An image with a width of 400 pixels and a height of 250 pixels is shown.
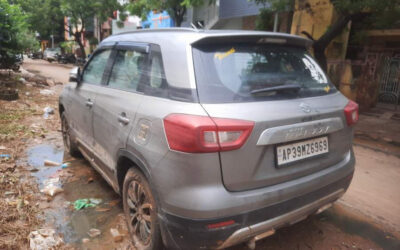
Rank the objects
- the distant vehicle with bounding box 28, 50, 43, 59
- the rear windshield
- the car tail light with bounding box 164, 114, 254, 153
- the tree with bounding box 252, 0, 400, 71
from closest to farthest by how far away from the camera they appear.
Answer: the car tail light with bounding box 164, 114, 254, 153
the rear windshield
the tree with bounding box 252, 0, 400, 71
the distant vehicle with bounding box 28, 50, 43, 59

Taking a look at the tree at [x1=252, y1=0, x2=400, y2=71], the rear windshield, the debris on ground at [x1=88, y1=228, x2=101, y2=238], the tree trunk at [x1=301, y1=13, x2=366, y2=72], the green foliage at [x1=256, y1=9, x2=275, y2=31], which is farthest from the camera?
the green foliage at [x1=256, y1=9, x2=275, y2=31]

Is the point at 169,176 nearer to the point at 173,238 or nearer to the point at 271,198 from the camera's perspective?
the point at 173,238

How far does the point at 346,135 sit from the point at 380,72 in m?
8.35

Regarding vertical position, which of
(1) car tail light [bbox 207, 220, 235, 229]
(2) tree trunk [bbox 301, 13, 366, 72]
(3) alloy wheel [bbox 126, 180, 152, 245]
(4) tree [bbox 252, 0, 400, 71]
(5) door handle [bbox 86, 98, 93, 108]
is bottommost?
(3) alloy wheel [bbox 126, 180, 152, 245]

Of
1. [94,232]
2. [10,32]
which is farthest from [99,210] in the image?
[10,32]

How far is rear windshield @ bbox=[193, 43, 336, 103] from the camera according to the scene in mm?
1969

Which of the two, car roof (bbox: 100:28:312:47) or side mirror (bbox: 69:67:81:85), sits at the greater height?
car roof (bbox: 100:28:312:47)

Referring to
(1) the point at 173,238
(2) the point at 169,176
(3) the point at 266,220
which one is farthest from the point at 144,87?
(3) the point at 266,220

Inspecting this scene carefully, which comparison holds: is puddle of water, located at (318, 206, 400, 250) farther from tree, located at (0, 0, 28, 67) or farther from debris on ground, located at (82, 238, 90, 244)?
tree, located at (0, 0, 28, 67)

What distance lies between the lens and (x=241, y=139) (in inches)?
71.9

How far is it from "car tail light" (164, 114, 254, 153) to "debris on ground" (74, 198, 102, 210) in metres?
1.96

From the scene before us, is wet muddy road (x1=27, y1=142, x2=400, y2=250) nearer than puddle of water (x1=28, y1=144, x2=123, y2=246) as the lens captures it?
Yes

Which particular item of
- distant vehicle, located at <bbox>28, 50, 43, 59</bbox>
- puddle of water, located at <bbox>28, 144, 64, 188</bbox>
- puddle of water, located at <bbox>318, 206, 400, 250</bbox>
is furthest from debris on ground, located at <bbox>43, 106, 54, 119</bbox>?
distant vehicle, located at <bbox>28, 50, 43, 59</bbox>

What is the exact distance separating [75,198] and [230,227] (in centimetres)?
231
